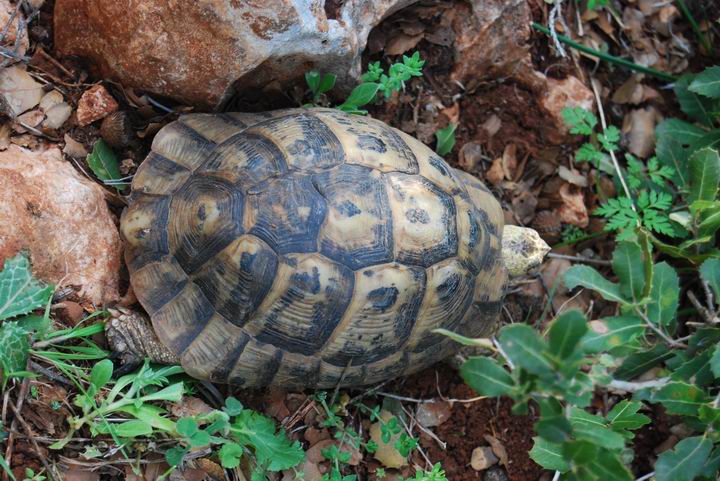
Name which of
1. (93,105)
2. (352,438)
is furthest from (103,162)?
(352,438)

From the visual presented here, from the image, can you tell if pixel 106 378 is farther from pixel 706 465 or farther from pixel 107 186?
pixel 706 465

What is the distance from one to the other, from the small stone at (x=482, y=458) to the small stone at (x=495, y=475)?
26 mm

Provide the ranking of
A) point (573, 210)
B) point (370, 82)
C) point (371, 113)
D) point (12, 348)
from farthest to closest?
point (573, 210), point (371, 113), point (370, 82), point (12, 348)

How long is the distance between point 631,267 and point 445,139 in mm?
1252

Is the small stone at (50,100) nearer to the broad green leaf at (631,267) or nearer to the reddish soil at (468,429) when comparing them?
the reddish soil at (468,429)

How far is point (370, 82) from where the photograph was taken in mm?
2984

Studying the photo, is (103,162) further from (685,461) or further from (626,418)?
(685,461)

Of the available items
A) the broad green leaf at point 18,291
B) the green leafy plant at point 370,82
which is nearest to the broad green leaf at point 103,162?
the broad green leaf at point 18,291

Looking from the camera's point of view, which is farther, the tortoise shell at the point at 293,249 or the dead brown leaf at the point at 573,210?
the dead brown leaf at the point at 573,210

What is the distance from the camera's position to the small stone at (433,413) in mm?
3088

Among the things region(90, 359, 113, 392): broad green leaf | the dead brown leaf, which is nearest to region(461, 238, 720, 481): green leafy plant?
the dead brown leaf

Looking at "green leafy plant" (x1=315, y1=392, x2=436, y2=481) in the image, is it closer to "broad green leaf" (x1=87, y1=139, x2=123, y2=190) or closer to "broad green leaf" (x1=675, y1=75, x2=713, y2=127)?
"broad green leaf" (x1=87, y1=139, x2=123, y2=190)

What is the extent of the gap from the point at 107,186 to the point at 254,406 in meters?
1.11

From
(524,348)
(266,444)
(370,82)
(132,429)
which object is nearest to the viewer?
(524,348)
